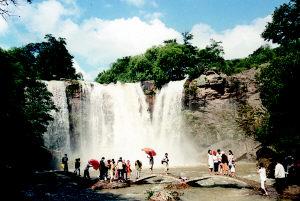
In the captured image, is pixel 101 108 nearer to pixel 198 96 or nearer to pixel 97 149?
pixel 97 149

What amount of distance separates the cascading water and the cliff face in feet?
4.98

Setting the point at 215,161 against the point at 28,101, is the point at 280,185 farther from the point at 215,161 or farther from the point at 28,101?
the point at 28,101

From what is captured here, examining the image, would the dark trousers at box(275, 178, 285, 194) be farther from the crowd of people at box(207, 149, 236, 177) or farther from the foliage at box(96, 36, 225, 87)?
the foliage at box(96, 36, 225, 87)

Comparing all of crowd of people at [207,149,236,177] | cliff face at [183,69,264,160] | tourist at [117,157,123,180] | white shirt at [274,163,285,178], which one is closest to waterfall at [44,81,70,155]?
cliff face at [183,69,264,160]

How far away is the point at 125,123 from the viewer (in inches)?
1922

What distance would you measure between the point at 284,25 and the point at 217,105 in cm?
1234

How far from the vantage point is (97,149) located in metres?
46.7

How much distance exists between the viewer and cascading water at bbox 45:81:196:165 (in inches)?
1816

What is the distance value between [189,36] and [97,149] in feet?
116

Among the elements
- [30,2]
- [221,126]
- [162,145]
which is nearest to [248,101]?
[221,126]

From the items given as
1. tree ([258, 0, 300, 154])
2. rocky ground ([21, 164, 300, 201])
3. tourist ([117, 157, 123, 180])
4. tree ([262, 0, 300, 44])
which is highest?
tree ([262, 0, 300, 44])

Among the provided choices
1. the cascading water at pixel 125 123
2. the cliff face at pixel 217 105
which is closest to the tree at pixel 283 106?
the cliff face at pixel 217 105

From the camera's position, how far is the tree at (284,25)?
4403 cm

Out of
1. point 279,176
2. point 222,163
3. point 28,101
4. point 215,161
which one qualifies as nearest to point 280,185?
point 279,176
